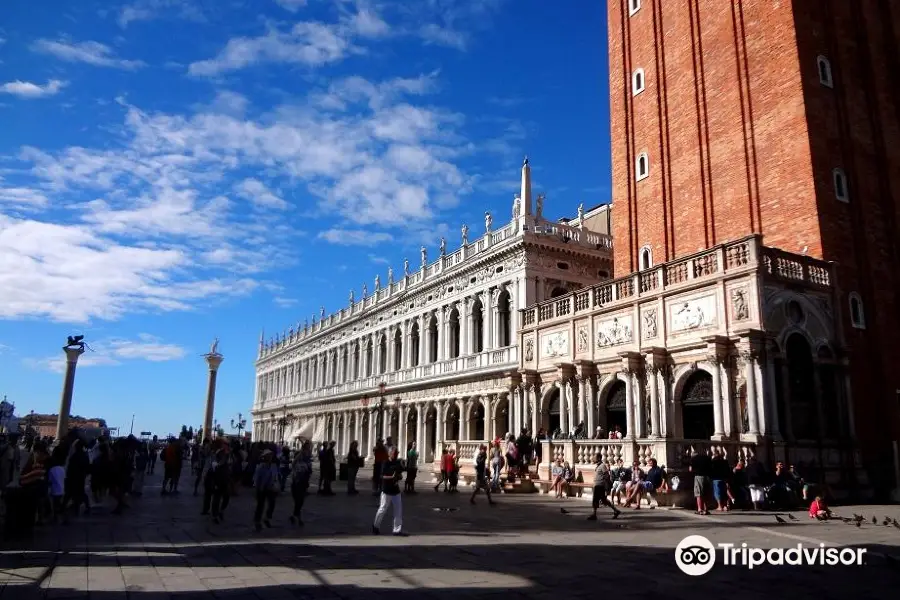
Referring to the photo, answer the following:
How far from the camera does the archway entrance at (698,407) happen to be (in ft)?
63.3

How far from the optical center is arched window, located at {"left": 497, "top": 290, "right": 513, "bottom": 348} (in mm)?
35500

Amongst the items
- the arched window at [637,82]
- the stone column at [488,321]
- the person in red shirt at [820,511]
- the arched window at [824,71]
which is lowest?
the person in red shirt at [820,511]

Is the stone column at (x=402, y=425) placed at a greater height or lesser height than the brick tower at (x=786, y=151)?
lesser

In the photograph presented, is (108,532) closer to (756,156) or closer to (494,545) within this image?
(494,545)

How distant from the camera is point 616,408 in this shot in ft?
73.5

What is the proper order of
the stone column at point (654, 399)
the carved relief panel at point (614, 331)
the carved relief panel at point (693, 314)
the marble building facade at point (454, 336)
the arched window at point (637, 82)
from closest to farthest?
the carved relief panel at point (693, 314) < the stone column at point (654, 399) < the carved relief panel at point (614, 331) < the arched window at point (637, 82) < the marble building facade at point (454, 336)

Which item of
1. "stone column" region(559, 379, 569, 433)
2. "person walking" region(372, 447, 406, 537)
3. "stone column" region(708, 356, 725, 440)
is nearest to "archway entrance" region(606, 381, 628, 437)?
"stone column" region(559, 379, 569, 433)

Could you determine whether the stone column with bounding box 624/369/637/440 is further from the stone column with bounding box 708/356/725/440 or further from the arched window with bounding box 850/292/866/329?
the arched window with bounding box 850/292/866/329

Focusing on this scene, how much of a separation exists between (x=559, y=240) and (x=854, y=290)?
16106mm

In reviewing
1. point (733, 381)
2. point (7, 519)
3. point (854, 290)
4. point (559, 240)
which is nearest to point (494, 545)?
point (7, 519)

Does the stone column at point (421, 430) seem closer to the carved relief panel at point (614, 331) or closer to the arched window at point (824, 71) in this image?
the carved relief panel at point (614, 331)

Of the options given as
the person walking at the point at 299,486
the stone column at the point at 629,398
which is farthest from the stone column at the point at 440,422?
the person walking at the point at 299,486

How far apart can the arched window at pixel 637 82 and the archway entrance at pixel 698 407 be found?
49.2ft

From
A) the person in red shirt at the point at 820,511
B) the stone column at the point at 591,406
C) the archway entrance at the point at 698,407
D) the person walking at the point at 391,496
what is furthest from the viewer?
the stone column at the point at 591,406
